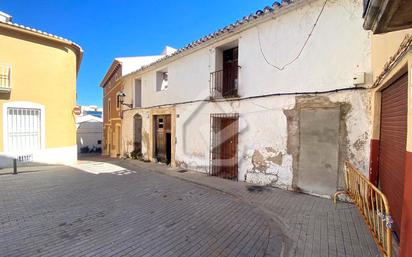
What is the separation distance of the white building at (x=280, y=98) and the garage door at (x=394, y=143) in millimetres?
522

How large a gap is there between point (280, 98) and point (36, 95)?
9731mm

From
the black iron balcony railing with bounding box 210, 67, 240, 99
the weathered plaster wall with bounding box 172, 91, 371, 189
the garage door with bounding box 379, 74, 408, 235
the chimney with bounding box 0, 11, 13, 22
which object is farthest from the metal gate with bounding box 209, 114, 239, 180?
the chimney with bounding box 0, 11, 13, 22

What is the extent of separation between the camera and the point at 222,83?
8.06m

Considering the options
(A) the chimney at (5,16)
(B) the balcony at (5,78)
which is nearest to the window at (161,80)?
(B) the balcony at (5,78)

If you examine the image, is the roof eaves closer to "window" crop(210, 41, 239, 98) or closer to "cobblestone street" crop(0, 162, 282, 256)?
"cobblestone street" crop(0, 162, 282, 256)

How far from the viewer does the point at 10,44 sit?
8.60 meters

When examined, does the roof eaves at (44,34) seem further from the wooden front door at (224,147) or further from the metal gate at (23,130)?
the wooden front door at (224,147)

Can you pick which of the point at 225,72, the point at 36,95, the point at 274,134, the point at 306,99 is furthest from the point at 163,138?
the point at 306,99

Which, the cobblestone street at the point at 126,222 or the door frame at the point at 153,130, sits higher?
the door frame at the point at 153,130

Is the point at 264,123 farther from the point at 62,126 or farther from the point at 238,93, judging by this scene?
the point at 62,126

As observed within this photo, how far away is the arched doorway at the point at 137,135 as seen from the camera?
13.0 m

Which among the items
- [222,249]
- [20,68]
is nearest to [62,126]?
[20,68]

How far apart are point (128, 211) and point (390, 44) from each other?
5986 mm

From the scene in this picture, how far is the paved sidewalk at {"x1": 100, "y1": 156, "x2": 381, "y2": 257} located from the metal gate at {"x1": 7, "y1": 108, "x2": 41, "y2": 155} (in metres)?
8.24
